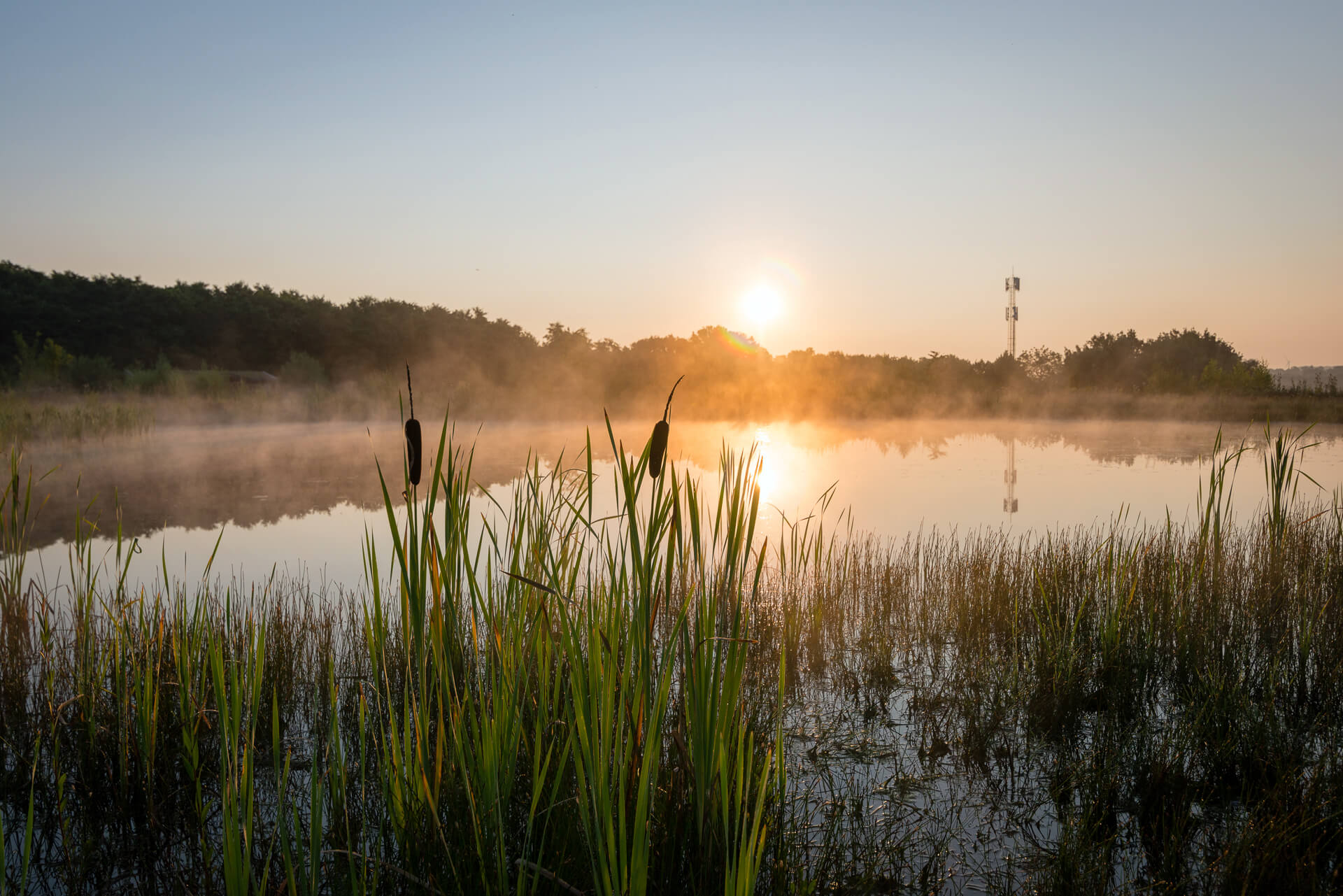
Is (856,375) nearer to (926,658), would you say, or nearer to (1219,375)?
(1219,375)

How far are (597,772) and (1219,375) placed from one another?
33.4 meters

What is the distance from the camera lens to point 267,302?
3194 cm

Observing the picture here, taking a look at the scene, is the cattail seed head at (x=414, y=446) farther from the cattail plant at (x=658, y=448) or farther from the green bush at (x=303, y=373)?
the green bush at (x=303, y=373)

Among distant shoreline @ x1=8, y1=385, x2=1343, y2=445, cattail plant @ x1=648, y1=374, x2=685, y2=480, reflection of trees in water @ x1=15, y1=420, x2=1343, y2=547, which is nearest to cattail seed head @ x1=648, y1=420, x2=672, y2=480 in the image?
cattail plant @ x1=648, y1=374, x2=685, y2=480

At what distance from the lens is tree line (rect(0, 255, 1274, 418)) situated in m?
24.9

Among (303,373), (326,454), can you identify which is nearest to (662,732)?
(326,454)

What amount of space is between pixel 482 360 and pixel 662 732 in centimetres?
3295

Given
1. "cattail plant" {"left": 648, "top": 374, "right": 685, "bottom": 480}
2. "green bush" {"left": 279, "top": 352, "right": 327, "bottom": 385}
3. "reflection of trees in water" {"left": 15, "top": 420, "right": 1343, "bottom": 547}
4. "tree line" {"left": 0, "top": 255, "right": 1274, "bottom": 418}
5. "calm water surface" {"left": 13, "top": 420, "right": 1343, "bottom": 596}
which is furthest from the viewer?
"tree line" {"left": 0, "top": 255, "right": 1274, "bottom": 418}

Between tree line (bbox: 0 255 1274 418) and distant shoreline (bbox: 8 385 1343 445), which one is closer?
distant shoreline (bbox: 8 385 1343 445)

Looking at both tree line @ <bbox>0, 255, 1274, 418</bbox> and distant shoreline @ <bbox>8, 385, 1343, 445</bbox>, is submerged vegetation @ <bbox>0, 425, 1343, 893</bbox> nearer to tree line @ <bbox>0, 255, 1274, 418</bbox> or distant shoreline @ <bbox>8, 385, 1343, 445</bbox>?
distant shoreline @ <bbox>8, 385, 1343, 445</bbox>

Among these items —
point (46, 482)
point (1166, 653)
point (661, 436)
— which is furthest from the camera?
point (46, 482)

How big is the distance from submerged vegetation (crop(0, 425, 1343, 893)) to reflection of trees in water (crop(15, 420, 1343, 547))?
1.47m

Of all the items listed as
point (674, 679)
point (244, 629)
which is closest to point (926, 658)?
point (674, 679)

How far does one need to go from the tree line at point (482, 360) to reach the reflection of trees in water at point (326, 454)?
4.46 metres
